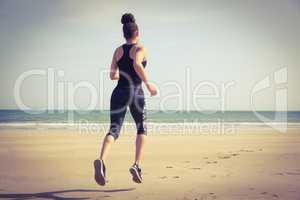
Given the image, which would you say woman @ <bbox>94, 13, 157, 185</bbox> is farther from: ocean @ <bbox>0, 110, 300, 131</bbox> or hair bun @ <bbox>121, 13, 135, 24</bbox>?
ocean @ <bbox>0, 110, 300, 131</bbox>

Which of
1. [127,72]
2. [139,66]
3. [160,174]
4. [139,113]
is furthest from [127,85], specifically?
[160,174]

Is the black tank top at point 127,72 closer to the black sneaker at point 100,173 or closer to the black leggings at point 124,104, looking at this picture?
the black leggings at point 124,104

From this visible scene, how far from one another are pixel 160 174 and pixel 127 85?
7.96ft

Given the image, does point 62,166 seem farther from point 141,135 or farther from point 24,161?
point 141,135

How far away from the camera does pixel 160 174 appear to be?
6.19 metres

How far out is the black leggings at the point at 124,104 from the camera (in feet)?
14.0

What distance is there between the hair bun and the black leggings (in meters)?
0.82

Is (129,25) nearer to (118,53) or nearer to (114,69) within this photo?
(118,53)

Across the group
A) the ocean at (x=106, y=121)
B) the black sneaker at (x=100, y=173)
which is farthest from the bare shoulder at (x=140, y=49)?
the ocean at (x=106, y=121)

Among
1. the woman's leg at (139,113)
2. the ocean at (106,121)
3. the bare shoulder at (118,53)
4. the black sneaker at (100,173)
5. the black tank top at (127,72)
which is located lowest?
the ocean at (106,121)

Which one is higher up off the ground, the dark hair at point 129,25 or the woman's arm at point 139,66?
the dark hair at point 129,25

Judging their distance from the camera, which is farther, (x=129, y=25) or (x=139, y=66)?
(x=129, y=25)

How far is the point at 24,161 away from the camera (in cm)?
757

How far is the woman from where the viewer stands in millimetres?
4223
